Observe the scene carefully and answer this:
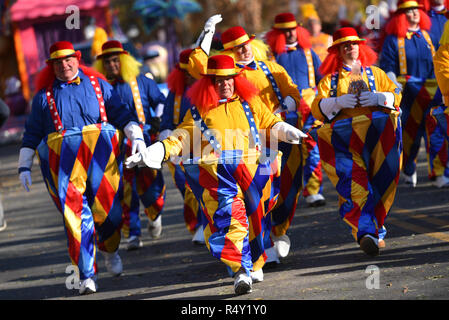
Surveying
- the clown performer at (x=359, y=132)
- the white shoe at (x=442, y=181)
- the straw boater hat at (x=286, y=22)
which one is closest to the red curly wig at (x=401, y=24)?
the straw boater hat at (x=286, y=22)

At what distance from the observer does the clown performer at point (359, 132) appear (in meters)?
7.15

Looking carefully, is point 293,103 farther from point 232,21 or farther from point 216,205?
point 232,21

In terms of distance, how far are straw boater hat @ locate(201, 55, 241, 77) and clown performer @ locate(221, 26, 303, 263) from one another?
0.61 m

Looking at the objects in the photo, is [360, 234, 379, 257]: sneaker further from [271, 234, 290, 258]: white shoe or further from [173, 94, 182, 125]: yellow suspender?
[173, 94, 182, 125]: yellow suspender

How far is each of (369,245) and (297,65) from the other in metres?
2.91

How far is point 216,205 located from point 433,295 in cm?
171

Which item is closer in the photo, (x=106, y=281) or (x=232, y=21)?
(x=106, y=281)

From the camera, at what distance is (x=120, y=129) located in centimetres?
746

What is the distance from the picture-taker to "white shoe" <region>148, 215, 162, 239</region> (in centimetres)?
930

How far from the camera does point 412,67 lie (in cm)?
941

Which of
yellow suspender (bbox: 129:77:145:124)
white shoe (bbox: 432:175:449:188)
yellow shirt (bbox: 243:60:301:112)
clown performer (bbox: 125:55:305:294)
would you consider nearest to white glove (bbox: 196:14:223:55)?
yellow shirt (bbox: 243:60:301:112)

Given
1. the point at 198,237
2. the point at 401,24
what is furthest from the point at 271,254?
the point at 401,24

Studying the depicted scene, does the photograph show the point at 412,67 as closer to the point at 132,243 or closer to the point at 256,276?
the point at 132,243

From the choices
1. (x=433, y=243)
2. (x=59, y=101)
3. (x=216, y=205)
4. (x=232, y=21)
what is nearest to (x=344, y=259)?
(x=433, y=243)
